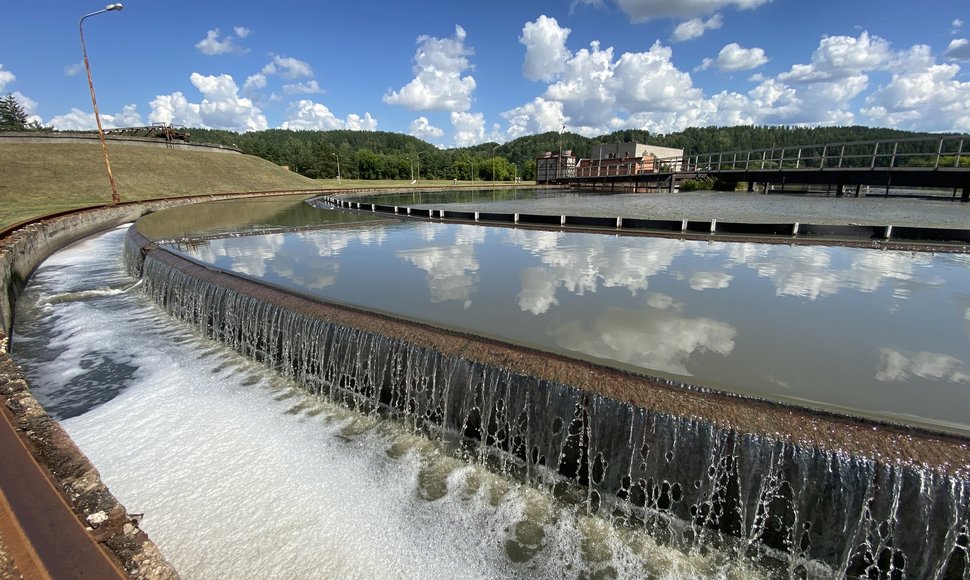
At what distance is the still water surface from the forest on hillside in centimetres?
8838

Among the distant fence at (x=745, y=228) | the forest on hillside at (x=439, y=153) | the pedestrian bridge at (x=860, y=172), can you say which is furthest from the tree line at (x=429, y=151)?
the distant fence at (x=745, y=228)

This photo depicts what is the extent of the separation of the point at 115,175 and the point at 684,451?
49869 mm

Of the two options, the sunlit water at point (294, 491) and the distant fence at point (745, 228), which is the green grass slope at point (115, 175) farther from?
the distant fence at point (745, 228)

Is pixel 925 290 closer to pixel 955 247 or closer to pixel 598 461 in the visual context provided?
pixel 955 247

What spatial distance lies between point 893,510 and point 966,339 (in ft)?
12.3

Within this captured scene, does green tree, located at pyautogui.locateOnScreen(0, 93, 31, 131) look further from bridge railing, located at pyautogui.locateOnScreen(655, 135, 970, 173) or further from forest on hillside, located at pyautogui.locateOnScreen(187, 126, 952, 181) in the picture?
bridge railing, located at pyautogui.locateOnScreen(655, 135, 970, 173)

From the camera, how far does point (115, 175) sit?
3822 cm

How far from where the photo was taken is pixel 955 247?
10805mm

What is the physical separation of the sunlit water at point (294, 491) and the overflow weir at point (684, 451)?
27cm

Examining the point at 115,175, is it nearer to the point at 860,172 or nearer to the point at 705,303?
the point at 705,303

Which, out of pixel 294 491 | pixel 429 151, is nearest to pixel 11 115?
pixel 429 151

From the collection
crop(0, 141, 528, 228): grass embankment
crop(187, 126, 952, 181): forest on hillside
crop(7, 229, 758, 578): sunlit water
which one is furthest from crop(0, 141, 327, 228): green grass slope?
crop(187, 126, 952, 181): forest on hillside

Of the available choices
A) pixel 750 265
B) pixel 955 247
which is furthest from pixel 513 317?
pixel 955 247

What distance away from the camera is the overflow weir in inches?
121
